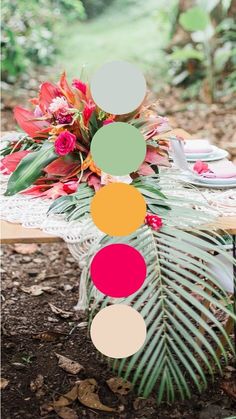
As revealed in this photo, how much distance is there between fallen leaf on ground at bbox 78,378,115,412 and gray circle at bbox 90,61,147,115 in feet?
3.29

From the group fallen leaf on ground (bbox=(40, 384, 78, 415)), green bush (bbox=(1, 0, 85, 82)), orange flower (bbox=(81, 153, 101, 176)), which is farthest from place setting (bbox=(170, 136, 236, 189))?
green bush (bbox=(1, 0, 85, 82))

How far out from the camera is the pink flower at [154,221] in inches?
78.6

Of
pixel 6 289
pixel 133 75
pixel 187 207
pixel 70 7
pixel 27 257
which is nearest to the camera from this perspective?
pixel 133 75

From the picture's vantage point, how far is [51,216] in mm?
2150

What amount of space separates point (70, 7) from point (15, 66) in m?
2.03

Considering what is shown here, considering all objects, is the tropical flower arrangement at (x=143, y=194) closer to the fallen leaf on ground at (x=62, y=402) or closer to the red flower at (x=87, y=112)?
the red flower at (x=87, y=112)

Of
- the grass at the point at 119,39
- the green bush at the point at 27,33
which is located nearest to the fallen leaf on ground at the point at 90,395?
the green bush at the point at 27,33

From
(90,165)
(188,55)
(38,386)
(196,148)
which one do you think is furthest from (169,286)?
(188,55)

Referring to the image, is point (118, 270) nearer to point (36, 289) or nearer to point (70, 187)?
point (70, 187)

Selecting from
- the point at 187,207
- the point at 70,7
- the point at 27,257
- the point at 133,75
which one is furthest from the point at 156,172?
Result: the point at 70,7

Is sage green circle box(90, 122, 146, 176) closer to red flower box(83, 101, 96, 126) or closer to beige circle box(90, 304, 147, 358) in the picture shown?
beige circle box(90, 304, 147, 358)

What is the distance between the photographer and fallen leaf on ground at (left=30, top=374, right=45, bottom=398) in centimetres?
243

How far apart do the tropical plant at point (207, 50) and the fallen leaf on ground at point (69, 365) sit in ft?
13.9

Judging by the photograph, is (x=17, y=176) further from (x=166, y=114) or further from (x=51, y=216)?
(x=166, y=114)
